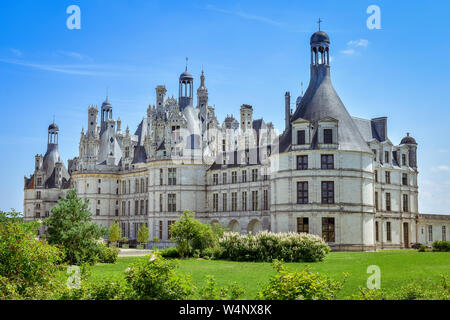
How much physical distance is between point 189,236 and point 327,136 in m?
18.5

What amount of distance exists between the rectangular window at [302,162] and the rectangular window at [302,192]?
5.07 ft

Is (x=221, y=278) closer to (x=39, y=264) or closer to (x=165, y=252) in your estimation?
(x=39, y=264)

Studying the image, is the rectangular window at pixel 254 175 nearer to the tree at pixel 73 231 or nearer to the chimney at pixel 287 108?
the chimney at pixel 287 108

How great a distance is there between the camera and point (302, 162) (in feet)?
167

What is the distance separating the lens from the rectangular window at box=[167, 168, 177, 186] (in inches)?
2694

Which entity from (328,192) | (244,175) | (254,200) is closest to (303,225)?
(328,192)

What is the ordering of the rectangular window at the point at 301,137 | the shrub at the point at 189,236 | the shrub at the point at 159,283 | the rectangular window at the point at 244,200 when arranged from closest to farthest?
1. the shrub at the point at 159,283
2. the shrub at the point at 189,236
3. the rectangular window at the point at 301,137
4. the rectangular window at the point at 244,200

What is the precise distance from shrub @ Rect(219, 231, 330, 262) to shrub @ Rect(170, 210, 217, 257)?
3053 mm

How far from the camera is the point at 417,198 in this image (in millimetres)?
63500

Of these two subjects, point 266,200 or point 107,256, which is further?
point 266,200

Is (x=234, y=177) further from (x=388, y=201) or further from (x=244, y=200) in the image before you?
(x=388, y=201)

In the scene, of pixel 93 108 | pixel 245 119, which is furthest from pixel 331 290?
pixel 93 108

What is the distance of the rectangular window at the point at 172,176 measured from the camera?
68.4 m

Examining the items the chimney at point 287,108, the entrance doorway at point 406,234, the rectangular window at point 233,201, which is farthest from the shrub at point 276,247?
the entrance doorway at point 406,234
